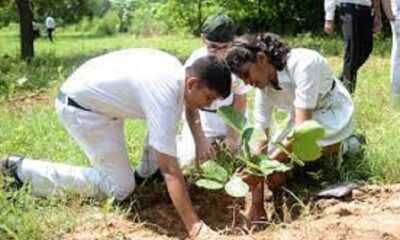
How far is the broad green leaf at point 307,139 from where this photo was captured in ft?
10.7

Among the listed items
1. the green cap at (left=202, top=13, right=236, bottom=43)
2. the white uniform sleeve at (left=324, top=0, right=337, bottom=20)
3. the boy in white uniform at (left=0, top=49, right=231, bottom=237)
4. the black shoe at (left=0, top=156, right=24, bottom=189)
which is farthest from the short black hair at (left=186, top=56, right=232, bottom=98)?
the white uniform sleeve at (left=324, top=0, right=337, bottom=20)

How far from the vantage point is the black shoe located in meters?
3.90

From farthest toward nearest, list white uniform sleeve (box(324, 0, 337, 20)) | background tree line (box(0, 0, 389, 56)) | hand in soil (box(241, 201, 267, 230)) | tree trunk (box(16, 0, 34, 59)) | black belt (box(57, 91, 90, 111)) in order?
background tree line (box(0, 0, 389, 56))
tree trunk (box(16, 0, 34, 59))
white uniform sleeve (box(324, 0, 337, 20))
black belt (box(57, 91, 90, 111))
hand in soil (box(241, 201, 267, 230))

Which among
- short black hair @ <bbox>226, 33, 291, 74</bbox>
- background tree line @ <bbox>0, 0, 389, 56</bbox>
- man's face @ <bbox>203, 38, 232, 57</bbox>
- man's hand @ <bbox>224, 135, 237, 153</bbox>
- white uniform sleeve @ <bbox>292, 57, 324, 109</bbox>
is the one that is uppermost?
short black hair @ <bbox>226, 33, 291, 74</bbox>

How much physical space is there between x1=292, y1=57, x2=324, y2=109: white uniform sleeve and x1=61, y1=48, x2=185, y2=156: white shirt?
→ 624mm

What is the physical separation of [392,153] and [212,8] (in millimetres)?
15072

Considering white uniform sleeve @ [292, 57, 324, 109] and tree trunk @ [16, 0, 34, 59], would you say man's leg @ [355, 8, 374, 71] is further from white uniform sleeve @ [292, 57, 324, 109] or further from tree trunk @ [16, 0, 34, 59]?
tree trunk @ [16, 0, 34, 59]

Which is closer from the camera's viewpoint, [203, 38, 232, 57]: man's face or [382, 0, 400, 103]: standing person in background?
[203, 38, 232, 57]: man's face

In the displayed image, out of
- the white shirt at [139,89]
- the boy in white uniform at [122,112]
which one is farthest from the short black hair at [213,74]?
the white shirt at [139,89]

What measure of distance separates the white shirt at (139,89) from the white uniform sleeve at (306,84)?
2.05ft

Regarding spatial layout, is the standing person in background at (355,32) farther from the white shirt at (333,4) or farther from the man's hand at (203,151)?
the man's hand at (203,151)

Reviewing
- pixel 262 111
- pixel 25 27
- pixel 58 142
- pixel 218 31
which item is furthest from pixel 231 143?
pixel 25 27

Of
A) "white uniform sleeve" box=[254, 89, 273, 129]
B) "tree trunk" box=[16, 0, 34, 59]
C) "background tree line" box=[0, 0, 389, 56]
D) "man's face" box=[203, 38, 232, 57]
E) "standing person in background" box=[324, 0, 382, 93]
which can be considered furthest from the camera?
"background tree line" box=[0, 0, 389, 56]

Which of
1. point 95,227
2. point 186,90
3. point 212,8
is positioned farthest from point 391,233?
point 212,8
